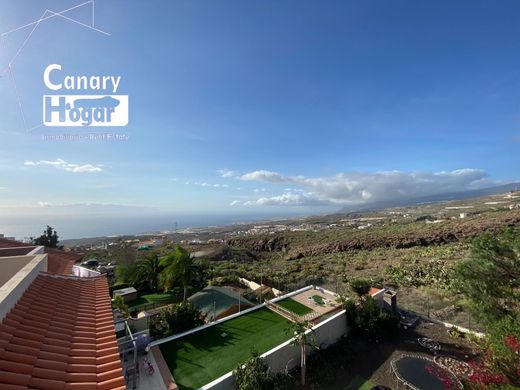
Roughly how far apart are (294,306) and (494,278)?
10.7 m

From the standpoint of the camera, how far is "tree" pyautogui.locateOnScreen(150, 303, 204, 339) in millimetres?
14586

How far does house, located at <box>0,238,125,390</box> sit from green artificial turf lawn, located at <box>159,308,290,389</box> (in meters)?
5.95

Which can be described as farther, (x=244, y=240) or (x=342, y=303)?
(x=244, y=240)

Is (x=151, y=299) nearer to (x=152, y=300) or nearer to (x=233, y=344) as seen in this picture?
(x=152, y=300)

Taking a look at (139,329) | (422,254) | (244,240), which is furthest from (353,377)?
(244,240)

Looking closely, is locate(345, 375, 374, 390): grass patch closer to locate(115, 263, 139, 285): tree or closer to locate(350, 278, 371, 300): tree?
locate(350, 278, 371, 300): tree

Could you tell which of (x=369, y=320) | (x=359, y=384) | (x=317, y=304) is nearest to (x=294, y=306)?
(x=317, y=304)

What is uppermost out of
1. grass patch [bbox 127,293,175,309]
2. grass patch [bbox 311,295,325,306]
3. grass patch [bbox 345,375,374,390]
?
grass patch [bbox 127,293,175,309]

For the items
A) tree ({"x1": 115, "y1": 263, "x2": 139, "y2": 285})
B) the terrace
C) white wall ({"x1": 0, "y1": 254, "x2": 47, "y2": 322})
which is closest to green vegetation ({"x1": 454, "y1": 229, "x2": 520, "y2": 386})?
the terrace

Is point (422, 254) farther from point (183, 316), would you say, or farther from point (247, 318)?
point (183, 316)

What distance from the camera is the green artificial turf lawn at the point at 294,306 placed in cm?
1725

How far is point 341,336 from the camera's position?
1644 centimetres

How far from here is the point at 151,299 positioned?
21422 millimetres

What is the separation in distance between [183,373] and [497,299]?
1458 centimetres
